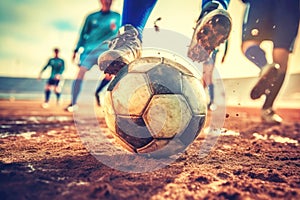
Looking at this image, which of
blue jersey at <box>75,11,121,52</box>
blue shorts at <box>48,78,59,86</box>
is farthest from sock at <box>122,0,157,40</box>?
blue shorts at <box>48,78,59,86</box>

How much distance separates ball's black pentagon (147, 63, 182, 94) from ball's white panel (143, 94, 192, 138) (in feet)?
0.14

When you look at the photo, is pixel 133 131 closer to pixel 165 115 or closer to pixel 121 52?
pixel 165 115

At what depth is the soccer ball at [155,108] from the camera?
1602 mm

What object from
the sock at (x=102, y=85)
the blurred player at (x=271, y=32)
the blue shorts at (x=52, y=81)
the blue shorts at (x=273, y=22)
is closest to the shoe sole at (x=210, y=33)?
the blurred player at (x=271, y=32)

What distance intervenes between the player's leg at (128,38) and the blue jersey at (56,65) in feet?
23.9

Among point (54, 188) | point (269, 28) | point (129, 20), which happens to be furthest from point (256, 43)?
point (54, 188)

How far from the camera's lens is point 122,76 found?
177 centimetres

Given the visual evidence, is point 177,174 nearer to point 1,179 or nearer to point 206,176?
point 206,176

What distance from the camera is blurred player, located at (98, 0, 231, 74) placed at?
2.09 m

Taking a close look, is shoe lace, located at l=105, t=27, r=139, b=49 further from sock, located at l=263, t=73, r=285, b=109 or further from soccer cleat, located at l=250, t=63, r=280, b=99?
sock, located at l=263, t=73, r=285, b=109

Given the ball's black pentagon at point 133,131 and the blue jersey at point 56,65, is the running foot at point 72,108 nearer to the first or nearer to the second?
the blue jersey at point 56,65

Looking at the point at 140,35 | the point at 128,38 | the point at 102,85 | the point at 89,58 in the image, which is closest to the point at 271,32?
the point at 140,35

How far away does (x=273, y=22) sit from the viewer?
363 cm

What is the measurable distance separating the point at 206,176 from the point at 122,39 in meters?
1.42
